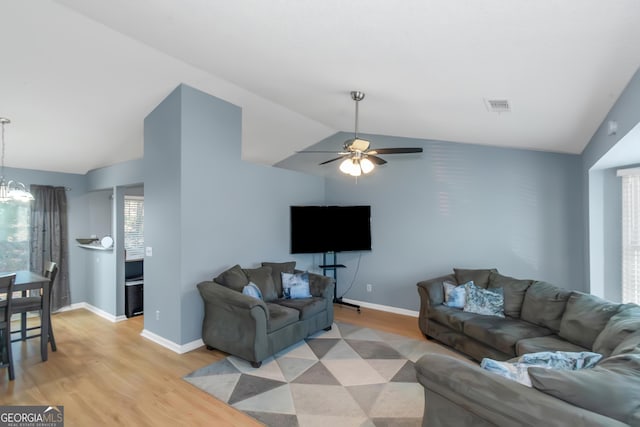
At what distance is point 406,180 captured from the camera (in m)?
5.38

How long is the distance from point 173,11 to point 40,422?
3523 millimetres

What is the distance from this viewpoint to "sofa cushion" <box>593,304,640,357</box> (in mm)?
2180

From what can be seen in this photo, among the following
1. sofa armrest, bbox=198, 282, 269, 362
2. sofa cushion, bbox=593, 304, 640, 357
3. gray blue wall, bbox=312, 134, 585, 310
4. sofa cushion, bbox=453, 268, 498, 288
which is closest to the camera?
sofa cushion, bbox=593, 304, 640, 357

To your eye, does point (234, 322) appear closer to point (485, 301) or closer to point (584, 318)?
point (485, 301)

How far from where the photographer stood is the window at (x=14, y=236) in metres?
4.92

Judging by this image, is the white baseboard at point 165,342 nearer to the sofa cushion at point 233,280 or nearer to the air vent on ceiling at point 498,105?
the sofa cushion at point 233,280

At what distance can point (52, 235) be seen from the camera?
5.23m

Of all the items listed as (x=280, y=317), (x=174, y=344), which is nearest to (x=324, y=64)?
(x=280, y=317)

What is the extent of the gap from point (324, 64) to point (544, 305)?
3.38m

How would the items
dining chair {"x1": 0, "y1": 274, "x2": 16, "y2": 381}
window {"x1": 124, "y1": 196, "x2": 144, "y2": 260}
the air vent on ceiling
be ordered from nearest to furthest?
the air vent on ceiling → dining chair {"x1": 0, "y1": 274, "x2": 16, "y2": 381} → window {"x1": 124, "y1": 196, "x2": 144, "y2": 260}

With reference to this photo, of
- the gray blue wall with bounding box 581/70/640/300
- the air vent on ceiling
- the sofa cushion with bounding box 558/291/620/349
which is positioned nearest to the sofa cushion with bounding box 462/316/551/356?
the sofa cushion with bounding box 558/291/620/349

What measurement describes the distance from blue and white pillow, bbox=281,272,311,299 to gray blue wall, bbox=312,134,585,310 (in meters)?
1.68

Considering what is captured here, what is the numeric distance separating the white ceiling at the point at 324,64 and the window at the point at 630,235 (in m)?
0.66

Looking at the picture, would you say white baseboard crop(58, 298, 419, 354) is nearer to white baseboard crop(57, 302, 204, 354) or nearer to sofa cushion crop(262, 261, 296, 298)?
white baseboard crop(57, 302, 204, 354)
